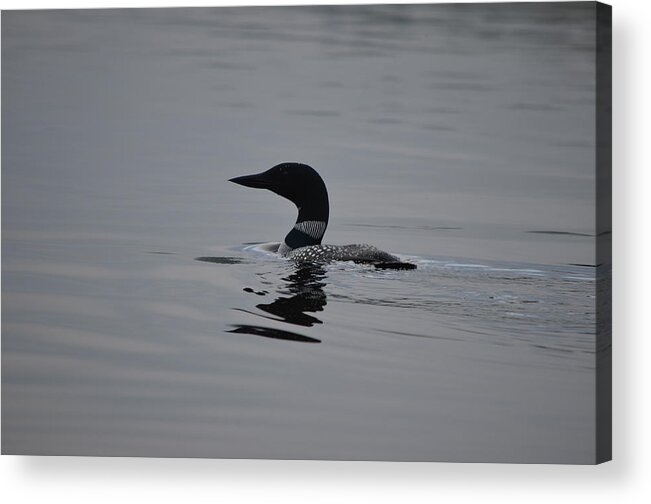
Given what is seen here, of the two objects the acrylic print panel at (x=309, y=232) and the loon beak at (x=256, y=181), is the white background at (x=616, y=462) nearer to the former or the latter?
the acrylic print panel at (x=309, y=232)

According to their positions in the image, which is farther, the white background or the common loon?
the common loon

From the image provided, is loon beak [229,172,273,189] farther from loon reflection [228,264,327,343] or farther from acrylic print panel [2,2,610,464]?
loon reflection [228,264,327,343]

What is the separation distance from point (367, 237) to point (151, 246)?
2.80 feet

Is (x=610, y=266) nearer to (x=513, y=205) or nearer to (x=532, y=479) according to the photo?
(x=513, y=205)

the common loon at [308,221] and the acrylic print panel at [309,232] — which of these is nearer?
the acrylic print panel at [309,232]

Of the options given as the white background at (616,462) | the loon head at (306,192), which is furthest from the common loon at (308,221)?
the white background at (616,462)

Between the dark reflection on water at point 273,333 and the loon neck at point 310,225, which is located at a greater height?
the loon neck at point 310,225

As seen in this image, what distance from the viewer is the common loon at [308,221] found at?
5465 mm

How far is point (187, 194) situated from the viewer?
18.3 feet

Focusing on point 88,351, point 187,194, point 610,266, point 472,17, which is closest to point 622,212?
point 610,266

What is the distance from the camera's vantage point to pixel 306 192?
17.9 ft

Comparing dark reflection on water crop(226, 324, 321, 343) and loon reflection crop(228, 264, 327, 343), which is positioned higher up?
loon reflection crop(228, 264, 327, 343)

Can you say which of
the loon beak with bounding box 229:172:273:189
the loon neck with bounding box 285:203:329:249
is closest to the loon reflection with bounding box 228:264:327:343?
the loon neck with bounding box 285:203:329:249

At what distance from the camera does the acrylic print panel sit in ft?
17.5
